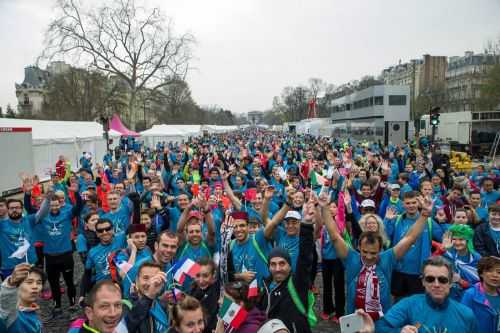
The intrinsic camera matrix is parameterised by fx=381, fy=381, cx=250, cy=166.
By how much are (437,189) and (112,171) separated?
29.2 feet

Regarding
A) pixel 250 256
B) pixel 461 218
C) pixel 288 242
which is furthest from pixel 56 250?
pixel 461 218

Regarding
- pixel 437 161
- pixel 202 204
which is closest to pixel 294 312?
pixel 202 204

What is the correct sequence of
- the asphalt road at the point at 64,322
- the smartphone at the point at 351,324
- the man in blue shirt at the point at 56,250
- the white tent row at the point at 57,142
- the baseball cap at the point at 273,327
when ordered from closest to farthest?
the smartphone at the point at 351,324
the baseball cap at the point at 273,327
the asphalt road at the point at 64,322
the man in blue shirt at the point at 56,250
the white tent row at the point at 57,142

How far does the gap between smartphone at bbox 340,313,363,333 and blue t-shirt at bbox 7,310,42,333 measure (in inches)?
91.0

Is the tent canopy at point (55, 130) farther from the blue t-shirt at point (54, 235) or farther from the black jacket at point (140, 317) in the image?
the black jacket at point (140, 317)

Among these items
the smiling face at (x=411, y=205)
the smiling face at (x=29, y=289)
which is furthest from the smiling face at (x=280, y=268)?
the smiling face at (x=411, y=205)

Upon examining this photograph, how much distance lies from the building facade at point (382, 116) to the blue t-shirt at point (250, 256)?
34.9 meters

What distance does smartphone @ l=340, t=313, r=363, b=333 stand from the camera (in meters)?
2.07

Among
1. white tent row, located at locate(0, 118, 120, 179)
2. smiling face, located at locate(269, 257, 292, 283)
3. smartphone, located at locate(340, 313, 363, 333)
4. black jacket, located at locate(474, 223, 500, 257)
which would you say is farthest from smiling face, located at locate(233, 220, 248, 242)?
white tent row, located at locate(0, 118, 120, 179)

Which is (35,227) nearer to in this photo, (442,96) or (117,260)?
(117,260)

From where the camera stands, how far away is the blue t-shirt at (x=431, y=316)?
2.47 m

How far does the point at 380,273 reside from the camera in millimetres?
3260

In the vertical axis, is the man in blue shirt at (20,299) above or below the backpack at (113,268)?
above

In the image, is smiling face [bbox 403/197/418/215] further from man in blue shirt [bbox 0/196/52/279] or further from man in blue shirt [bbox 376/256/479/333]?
man in blue shirt [bbox 0/196/52/279]
